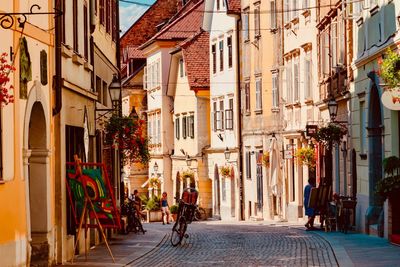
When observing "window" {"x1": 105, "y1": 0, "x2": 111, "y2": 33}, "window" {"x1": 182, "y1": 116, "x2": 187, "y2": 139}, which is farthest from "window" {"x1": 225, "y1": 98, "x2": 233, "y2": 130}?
"window" {"x1": 105, "y1": 0, "x2": 111, "y2": 33}

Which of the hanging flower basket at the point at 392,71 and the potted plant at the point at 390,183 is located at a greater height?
the hanging flower basket at the point at 392,71

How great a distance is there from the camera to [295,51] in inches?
1841

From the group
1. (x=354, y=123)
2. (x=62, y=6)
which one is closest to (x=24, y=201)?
(x=62, y=6)

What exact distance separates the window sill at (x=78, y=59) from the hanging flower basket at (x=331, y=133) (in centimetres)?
1098

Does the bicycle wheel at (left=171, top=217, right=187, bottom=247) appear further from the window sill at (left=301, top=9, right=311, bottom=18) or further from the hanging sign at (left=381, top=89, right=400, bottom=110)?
the window sill at (left=301, top=9, right=311, bottom=18)

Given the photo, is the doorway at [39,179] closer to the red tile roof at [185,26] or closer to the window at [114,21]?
the window at [114,21]

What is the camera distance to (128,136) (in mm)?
32938

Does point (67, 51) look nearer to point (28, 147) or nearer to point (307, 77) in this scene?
point (28, 147)

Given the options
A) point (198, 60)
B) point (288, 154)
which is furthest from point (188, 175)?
point (288, 154)

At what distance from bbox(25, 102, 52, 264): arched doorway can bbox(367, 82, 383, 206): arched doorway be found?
11.7 metres

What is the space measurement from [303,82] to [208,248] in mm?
19231

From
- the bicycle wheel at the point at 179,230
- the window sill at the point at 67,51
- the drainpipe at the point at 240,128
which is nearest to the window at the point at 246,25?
the drainpipe at the point at 240,128

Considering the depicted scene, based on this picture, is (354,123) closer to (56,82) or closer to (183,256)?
(183,256)

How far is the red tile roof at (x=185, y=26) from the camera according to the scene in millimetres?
71500
